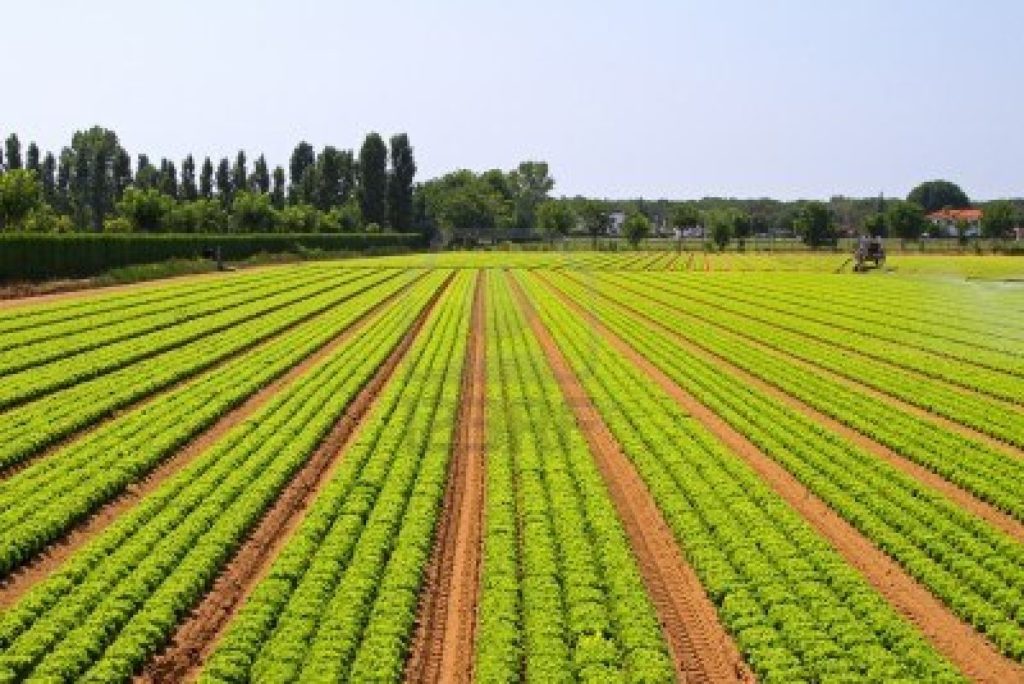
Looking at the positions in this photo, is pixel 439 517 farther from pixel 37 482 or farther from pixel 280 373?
pixel 280 373

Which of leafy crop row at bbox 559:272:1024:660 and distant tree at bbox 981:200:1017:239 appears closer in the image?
leafy crop row at bbox 559:272:1024:660

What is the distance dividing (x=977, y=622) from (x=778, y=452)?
8.14 meters

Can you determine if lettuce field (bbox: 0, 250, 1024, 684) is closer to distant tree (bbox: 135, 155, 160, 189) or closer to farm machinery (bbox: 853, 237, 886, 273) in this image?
farm machinery (bbox: 853, 237, 886, 273)

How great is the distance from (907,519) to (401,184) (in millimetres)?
162601

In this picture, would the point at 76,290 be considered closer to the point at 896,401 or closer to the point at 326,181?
the point at 896,401

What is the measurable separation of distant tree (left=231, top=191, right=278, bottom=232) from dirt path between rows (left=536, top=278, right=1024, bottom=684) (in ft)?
349

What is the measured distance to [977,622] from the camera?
12.4 metres

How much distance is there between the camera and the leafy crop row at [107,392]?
2034 cm

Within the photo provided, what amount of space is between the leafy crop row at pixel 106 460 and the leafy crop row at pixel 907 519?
12.2m

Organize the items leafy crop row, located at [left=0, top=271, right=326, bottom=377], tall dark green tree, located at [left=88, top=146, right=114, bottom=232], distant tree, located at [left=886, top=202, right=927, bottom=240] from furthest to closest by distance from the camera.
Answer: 1. tall dark green tree, located at [left=88, top=146, right=114, bottom=232]
2. distant tree, located at [left=886, top=202, right=927, bottom=240]
3. leafy crop row, located at [left=0, top=271, right=326, bottom=377]

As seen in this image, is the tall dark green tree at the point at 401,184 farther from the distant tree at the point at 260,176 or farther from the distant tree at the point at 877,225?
the distant tree at the point at 877,225

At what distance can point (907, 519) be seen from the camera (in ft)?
52.9

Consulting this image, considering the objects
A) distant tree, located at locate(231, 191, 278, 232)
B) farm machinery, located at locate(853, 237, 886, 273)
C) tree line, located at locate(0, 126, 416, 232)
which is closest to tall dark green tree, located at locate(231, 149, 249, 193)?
tree line, located at locate(0, 126, 416, 232)

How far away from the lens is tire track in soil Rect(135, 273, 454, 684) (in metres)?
11.1
